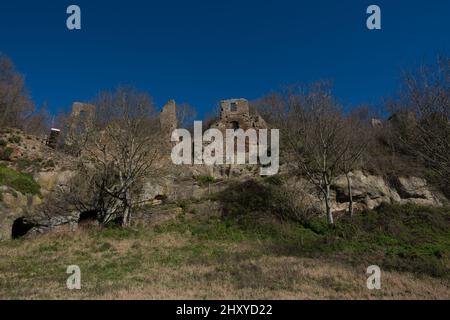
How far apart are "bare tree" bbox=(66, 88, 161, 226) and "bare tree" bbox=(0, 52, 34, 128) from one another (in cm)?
1776

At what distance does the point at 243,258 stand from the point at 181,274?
11.4 ft

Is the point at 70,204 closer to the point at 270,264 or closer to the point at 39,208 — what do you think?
the point at 39,208

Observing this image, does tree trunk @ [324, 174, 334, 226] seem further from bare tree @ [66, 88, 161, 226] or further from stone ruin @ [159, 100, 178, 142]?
stone ruin @ [159, 100, 178, 142]

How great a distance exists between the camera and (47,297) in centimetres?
728

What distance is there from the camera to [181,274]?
9.78m

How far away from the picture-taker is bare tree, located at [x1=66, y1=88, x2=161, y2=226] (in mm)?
20234

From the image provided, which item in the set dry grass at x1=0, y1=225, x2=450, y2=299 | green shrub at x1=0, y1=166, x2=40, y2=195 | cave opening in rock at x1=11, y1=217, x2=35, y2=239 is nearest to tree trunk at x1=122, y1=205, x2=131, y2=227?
dry grass at x1=0, y1=225, x2=450, y2=299

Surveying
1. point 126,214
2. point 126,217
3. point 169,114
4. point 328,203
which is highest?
point 169,114

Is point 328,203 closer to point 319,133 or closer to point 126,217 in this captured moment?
point 319,133

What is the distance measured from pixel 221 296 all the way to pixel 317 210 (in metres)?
15.1

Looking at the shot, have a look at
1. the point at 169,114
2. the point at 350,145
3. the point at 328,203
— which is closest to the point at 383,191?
the point at 350,145

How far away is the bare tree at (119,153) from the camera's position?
66.4ft

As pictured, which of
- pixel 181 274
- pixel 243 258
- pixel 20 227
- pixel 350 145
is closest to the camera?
pixel 181 274
